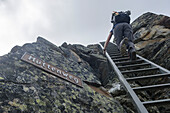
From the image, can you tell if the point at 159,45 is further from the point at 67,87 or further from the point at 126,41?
the point at 67,87

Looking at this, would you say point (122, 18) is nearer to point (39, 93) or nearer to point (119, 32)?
point (119, 32)

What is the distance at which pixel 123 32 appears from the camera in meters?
5.94

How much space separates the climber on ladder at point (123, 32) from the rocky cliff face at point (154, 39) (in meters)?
2.09

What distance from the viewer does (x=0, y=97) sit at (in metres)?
2.82

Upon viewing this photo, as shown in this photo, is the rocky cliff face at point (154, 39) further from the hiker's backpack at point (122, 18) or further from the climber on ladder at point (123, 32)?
the hiker's backpack at point (122, 18)

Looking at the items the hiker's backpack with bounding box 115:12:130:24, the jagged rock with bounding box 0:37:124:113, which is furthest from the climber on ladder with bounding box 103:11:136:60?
the jagged rock with bounding box 0:37:124:113

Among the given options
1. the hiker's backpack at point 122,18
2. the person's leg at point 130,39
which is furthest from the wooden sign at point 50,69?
the hiker's backpack at point 122,18

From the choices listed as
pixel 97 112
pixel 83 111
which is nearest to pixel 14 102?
pixel 83 111

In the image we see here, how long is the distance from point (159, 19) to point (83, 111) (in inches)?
373

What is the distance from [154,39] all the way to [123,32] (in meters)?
4.03

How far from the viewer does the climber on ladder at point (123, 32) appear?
5.26 metres

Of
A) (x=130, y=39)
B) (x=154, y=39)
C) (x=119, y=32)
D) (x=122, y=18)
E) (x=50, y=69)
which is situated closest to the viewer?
(x=50, y=69)

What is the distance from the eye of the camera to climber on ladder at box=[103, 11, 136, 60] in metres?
5.26

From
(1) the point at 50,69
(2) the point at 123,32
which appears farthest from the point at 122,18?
(1) the point at 50,69
